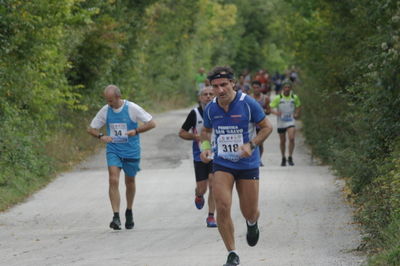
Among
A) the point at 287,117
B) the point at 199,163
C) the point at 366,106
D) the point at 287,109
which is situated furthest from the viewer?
the point at 287,117

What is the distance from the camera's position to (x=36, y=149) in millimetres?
19562

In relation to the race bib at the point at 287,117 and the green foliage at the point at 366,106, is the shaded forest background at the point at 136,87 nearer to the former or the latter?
the green foliage at the point at 366,106

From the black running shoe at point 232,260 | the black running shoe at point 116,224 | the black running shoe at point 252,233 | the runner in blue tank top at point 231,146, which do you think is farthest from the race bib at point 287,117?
the black running shoe at point 232,260

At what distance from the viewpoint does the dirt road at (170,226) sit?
997 cm

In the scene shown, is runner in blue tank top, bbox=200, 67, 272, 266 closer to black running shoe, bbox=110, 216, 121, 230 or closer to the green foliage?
the green foliage

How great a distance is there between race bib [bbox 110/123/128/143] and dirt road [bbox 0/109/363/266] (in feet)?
4.17

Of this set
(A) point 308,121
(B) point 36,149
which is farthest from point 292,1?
(B) point 36,149

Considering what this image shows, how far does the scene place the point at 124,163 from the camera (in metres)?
12.7

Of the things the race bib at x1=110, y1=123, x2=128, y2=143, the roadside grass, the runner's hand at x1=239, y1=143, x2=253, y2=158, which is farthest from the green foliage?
the roadside grass

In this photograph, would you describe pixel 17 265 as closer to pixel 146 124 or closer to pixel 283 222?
pixel 146 124

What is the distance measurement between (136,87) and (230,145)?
87.0 ft

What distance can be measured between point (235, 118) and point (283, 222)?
13.2 feet

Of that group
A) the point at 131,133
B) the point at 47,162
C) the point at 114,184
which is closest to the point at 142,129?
the point at 131,133

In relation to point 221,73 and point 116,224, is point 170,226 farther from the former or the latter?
point 221,73
